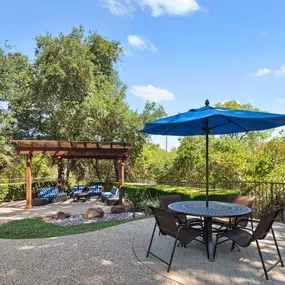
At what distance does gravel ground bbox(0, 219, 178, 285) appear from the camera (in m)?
2.63

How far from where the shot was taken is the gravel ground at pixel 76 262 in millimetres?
2631

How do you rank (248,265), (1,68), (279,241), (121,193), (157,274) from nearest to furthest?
(157,274), (248,265), (279,241), (121,193), (1,68)

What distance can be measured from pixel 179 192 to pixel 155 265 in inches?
145

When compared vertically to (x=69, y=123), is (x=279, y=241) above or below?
below

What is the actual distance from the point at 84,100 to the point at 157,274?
43.8 feet

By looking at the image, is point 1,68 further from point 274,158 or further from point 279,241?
point 279,241

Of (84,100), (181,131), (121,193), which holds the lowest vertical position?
(121,193)

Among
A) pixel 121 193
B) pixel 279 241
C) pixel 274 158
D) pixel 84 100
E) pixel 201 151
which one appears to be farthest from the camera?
pixel 84 100

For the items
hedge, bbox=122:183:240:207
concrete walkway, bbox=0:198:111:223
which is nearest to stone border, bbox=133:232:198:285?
hedge, bbox=122:183:240:207

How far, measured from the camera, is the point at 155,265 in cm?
291

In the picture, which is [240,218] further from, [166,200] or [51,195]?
[51,195]

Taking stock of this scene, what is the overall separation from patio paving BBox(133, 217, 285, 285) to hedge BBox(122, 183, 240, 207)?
1167mm

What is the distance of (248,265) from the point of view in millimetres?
2914

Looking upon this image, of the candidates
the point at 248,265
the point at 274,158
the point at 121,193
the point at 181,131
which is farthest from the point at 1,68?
the point at 248,265
